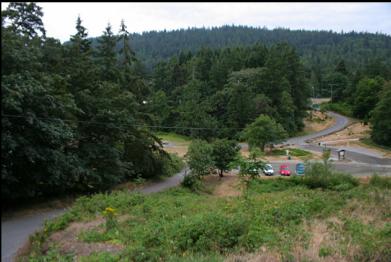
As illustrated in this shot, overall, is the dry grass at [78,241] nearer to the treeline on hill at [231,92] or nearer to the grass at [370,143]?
the treeline on hill at [231,92]

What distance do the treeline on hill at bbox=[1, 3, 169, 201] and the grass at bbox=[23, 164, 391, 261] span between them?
Result: 2539 millimetres

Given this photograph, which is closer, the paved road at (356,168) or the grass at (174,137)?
the paved road at (356,168)

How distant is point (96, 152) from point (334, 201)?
13.3m

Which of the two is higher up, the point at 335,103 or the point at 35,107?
the point at 35,107

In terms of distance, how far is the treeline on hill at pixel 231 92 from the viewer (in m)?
64.1

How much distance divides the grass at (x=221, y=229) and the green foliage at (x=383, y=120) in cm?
4288

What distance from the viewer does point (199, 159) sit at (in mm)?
31750

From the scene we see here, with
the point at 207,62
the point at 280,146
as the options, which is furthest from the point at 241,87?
the point at 207,62

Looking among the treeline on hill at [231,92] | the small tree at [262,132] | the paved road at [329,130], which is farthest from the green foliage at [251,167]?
the paved road at [329,130]

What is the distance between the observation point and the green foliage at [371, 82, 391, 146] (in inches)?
2241

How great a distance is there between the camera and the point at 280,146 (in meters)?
59.5

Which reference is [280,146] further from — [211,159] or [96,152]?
[96,152]

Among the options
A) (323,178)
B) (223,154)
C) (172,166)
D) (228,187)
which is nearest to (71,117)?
(228,187)

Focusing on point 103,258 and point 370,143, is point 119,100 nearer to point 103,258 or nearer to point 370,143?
point 103,258
